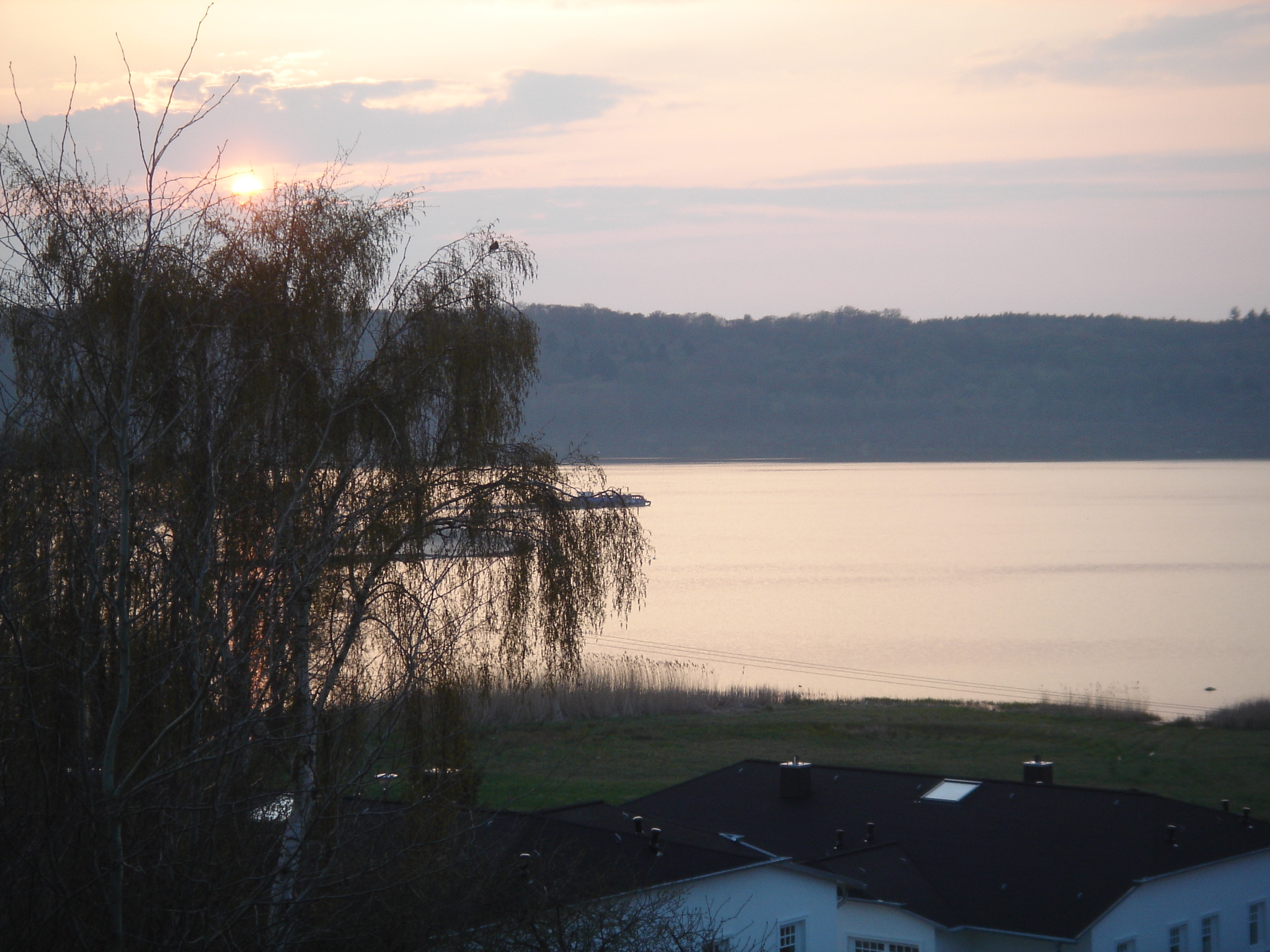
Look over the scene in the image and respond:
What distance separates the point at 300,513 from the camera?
30.3 ft

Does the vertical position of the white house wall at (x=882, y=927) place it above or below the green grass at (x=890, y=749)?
above

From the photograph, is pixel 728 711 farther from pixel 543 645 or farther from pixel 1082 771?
pixel 543 645

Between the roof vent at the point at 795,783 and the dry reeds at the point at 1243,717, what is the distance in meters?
22.7

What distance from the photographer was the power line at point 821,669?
46.1 metres

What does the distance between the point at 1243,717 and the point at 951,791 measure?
2267cm

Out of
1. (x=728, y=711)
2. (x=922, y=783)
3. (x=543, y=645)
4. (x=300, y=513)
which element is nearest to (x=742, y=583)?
(x=728, y=711)

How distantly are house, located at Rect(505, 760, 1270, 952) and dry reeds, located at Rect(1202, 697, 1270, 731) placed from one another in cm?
2048

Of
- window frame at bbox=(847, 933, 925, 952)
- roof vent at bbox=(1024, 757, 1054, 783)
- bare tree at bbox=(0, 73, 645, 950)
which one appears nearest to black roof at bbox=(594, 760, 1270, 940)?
window frame at bbox=(847, 933, 925, 952)

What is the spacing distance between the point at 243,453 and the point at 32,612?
2.21 m

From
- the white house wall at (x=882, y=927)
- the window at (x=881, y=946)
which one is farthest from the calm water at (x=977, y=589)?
the white house wall at (x=882, y=927)

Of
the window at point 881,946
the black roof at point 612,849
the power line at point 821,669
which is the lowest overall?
the power line at point 821,669

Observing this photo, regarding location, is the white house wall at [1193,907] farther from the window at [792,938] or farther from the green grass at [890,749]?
the green grass at [890,749]

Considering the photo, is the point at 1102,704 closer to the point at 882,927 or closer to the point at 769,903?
the point at 882,927

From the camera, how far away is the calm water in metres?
50.3
